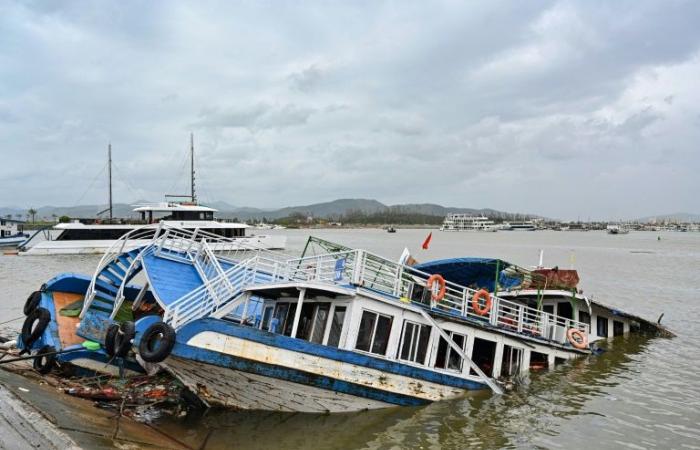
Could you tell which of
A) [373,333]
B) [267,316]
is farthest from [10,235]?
[373,333]

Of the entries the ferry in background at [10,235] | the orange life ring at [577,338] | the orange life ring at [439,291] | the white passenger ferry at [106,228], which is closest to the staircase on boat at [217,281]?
the orange life ring at [439,291]

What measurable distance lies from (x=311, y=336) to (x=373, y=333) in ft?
4.87

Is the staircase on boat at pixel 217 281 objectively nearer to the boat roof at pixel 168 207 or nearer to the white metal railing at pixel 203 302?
the white metal railing at pixel 203 302

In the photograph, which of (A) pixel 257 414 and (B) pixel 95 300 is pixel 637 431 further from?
(B) pixel 95 300

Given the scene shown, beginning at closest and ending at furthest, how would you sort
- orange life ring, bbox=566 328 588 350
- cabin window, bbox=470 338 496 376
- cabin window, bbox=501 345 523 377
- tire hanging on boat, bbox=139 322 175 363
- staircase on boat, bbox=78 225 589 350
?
tire hanging on boat, bbox=139 322 175 363 < staircase on boat, bbox=78 225 589 350 < cabin window, bbox=470 338 496 376 < cabin window, bbox=501 345 523 377 < orange life ring, bbox=566 328 588 350

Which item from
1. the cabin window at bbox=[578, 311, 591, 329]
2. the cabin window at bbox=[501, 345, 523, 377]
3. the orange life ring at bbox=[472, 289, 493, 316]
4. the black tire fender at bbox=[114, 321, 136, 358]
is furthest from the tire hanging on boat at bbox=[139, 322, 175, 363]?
the cabin window at bbox=[578, 311, 591, 329]

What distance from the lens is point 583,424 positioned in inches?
490

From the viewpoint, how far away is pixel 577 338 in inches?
673

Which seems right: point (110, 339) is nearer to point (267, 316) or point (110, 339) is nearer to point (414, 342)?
point (267, 316)

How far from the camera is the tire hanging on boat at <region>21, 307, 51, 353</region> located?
13.4 m

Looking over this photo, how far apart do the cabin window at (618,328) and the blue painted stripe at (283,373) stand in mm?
14471

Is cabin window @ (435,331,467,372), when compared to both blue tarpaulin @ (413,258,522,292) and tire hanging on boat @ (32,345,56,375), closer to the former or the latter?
blue tarpaulin @ (413,258,522,292)

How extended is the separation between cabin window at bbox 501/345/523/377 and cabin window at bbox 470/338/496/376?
400 millimetres

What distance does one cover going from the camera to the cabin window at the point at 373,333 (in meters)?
11.6
